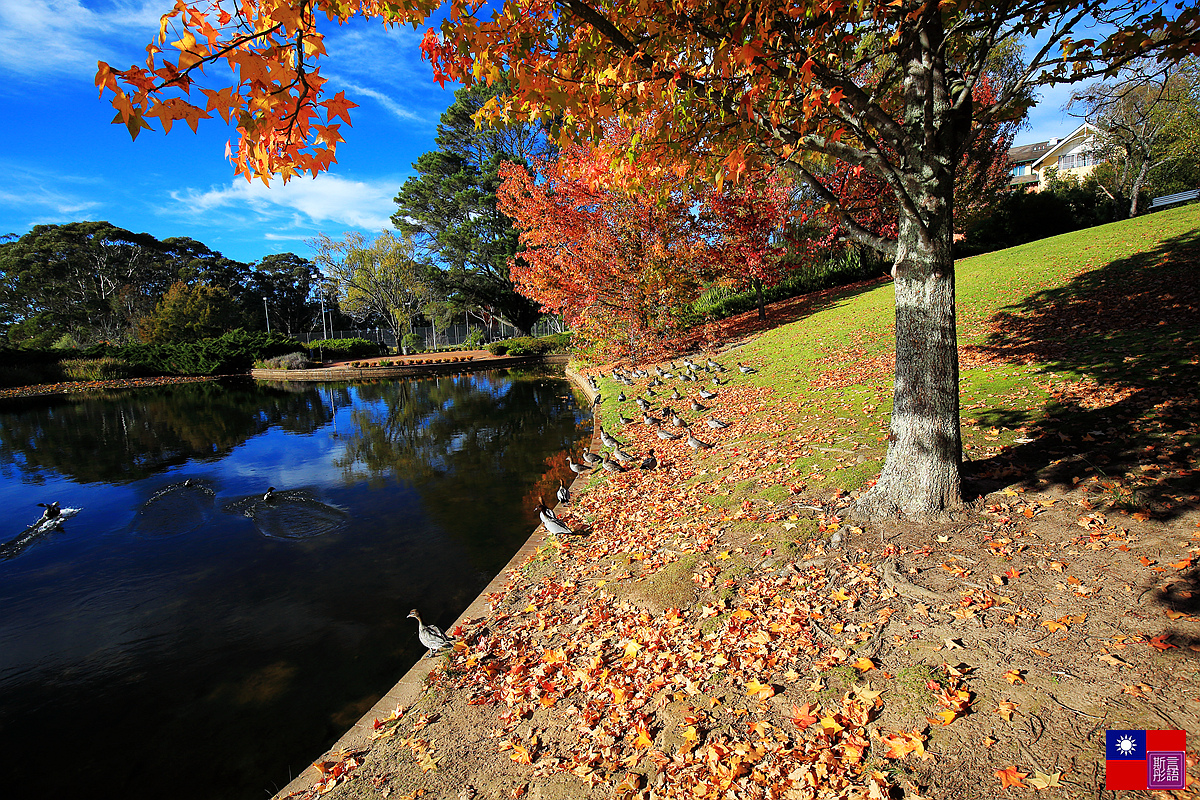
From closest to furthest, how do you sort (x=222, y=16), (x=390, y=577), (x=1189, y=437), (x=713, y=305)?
(x=222, y=16) < (x=1189, y=437) < (x=390, y=577) < (x=713, y=305)

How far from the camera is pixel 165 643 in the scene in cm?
551

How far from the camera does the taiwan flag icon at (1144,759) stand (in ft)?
7.26

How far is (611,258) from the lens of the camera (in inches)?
656

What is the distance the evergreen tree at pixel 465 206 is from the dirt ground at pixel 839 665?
33.9 m

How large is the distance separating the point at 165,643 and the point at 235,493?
552cm

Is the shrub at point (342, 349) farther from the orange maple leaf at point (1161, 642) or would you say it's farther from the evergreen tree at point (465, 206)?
the orange maple leaf at point (1161, 642)

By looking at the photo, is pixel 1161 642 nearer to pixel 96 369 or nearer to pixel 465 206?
pixel 465 206

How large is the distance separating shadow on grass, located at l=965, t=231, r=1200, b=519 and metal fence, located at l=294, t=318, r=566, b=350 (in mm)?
38406

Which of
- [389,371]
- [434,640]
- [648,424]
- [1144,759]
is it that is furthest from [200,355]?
[1144,759]

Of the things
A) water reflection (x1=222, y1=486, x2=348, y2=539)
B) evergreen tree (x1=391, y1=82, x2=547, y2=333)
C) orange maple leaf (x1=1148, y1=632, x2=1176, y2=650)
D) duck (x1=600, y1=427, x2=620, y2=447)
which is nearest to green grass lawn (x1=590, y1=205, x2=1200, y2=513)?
duck (x1=600, y1=427, x2=620, y2=447)

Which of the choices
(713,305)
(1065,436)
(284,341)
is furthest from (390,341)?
(1065,436)

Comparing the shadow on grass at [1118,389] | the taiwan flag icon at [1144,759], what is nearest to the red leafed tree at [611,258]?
the shadow on grass at [1118,389]

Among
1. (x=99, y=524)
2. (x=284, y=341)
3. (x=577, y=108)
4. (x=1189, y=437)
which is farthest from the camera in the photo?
(x=284, y=341)

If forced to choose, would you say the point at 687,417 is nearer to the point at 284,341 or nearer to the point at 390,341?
the point at 284,341
